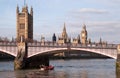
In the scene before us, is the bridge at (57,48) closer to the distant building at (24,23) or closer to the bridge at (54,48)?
the bridge at (54,48)

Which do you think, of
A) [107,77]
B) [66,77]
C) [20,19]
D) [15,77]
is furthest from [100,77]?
[20,19]

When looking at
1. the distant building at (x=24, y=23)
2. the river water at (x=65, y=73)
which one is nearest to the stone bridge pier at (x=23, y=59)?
the river water at (x=65, y=73)

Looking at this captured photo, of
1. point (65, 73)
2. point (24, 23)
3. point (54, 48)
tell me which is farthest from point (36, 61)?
point (24, 23)

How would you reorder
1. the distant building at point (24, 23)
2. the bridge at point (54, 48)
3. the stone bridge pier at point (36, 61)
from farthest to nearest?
the distant building at point (24, 23)
the stone bridge pier at point (36, 61)
the bridge at point (54, 48)

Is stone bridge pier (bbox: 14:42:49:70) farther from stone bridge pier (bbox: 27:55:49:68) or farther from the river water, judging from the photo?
the river water

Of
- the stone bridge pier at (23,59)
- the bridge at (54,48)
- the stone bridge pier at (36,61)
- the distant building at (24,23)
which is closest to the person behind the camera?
the bridge at (54,48)

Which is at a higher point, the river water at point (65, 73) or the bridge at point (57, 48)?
the bridge at point (57, 48)

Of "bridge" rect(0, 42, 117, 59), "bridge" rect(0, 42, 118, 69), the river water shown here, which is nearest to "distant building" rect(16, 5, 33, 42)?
the river water

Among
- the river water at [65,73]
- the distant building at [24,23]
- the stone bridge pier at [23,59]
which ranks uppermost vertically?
the distant building at [24,23]

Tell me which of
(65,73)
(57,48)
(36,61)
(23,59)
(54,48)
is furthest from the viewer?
(36,61)

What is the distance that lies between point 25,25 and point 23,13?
150 inches

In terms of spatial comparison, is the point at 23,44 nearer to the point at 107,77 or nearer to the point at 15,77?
the point at 15,77

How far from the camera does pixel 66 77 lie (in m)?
52.6

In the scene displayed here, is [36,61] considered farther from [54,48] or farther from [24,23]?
[24,23]
